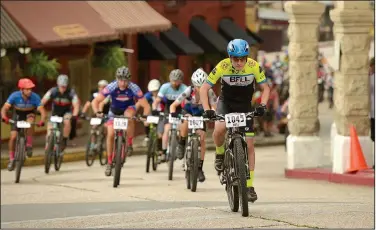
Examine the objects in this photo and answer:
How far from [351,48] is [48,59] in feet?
46.1

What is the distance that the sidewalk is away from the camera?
32.0 meters

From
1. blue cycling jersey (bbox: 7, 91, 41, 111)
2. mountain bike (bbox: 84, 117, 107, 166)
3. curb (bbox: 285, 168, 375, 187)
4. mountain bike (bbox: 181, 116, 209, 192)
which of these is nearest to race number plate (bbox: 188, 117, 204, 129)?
mountain bike (bbox: 181, 116, 209, 192)

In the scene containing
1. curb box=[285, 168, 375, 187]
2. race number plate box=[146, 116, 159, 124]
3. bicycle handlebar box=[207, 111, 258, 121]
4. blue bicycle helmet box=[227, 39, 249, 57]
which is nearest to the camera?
blue bicycle helmet box=[227, 39, 249, 57]

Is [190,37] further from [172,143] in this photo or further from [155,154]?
[172,143]

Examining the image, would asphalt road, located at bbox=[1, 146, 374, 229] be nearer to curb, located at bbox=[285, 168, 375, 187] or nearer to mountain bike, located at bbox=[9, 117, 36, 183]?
curb, located at bbox=[285, 168, 375, 187]

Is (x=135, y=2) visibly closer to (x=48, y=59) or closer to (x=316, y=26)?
(x=48, y=59)

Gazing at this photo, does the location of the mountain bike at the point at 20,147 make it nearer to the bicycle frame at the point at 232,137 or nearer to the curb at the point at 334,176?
the curb at the point at 334,176

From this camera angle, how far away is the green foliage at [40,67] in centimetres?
3450

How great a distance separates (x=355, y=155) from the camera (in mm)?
24500

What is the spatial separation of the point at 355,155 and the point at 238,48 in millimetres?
8271

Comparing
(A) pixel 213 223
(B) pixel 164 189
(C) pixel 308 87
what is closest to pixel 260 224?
(A) pixel 213 223

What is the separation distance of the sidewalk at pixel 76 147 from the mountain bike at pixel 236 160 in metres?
14.6

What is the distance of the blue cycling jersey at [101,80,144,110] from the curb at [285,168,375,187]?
354 cm

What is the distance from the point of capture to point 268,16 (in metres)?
76.4
